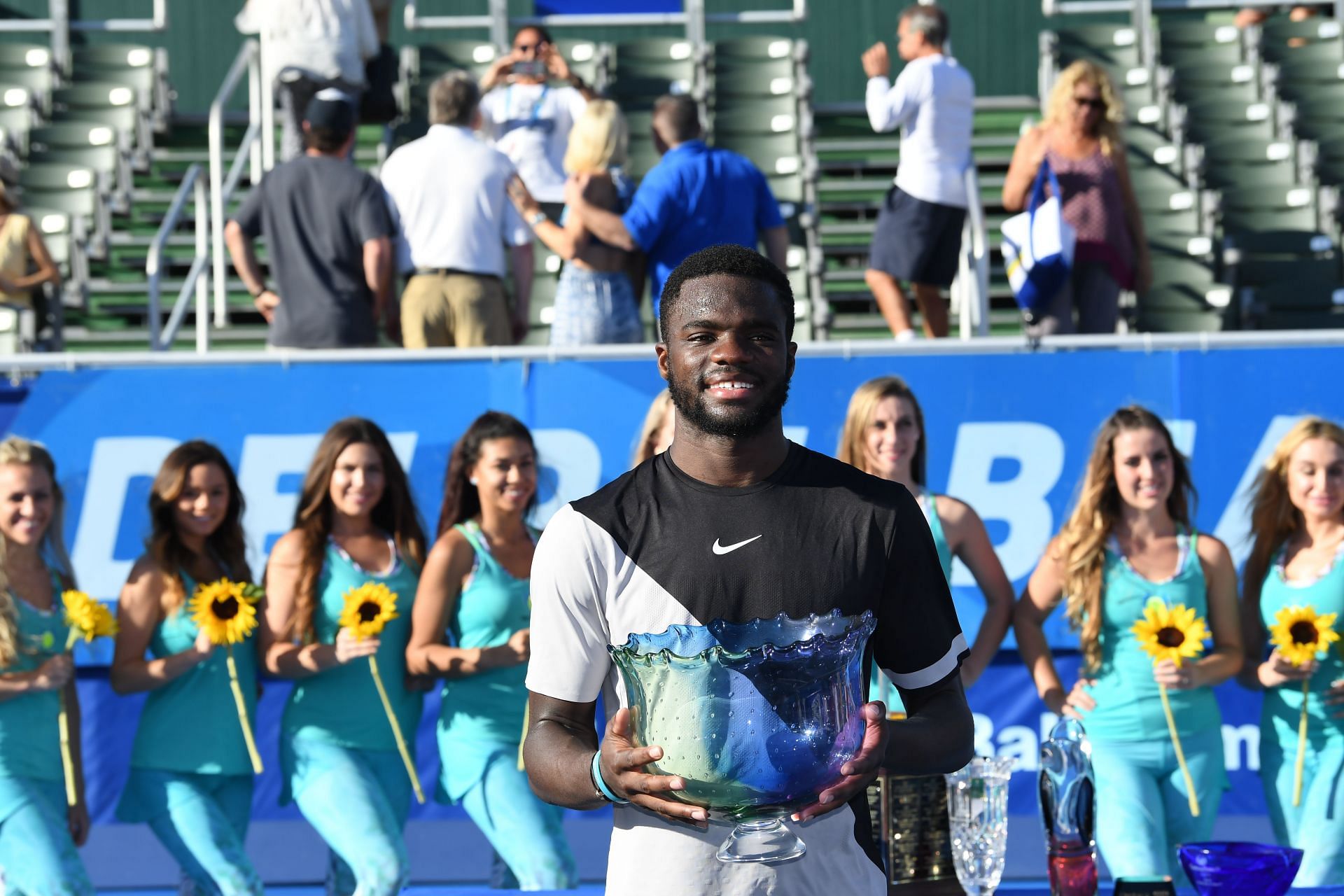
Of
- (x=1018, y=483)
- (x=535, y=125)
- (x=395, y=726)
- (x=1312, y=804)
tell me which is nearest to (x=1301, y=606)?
(x=1312, y=804)

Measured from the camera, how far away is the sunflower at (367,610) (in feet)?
15.8

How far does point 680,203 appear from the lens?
643 cm

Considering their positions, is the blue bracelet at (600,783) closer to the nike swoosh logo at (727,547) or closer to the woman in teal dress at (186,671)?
the nike swoosh logo at (727,547)

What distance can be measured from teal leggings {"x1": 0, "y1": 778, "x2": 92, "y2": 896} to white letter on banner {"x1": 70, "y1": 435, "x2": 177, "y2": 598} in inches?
40.5

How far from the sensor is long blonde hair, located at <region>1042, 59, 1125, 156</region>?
22.9 feet

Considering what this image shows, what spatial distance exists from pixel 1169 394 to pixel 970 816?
3.17 m

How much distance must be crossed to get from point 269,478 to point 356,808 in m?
1.47

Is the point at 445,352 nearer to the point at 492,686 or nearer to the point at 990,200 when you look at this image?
the point at 492,686

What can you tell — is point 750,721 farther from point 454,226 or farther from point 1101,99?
point 1101,99

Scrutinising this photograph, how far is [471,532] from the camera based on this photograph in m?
5.12

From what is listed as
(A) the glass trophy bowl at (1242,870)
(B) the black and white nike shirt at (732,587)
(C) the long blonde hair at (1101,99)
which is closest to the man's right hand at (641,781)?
(B) the black and white nike shirt at (732,587)

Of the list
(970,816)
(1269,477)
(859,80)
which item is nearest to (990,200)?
(859,80)

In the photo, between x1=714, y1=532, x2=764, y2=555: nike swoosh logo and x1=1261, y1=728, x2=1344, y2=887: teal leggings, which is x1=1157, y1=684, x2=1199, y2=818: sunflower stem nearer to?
x1=1261, y1=728, x2=1344, y2=887: teal leggings

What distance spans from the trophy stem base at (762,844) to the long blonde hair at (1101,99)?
17.7 feet
